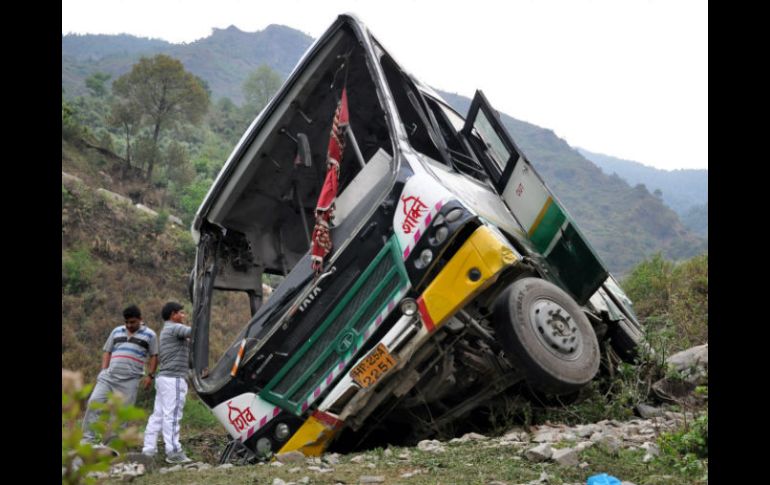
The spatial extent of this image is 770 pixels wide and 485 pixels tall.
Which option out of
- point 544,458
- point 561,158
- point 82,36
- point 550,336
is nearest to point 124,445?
point 544,458

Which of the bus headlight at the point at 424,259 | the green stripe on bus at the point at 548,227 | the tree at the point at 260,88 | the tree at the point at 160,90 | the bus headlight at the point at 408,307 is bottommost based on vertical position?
the bus headlight at the point at 408,307

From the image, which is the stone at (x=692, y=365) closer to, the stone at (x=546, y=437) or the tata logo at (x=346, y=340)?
the stone at (x=546, y=437)

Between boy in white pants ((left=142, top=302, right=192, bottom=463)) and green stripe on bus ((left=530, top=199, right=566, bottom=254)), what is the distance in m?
2.60

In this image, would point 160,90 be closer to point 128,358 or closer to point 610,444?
point 128,358

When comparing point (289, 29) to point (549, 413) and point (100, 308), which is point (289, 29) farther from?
point (549, 413)

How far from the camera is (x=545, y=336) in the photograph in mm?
3871

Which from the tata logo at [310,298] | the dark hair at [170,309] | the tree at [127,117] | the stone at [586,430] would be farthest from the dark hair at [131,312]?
the tree at [127,117]

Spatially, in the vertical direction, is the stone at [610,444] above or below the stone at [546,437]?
above

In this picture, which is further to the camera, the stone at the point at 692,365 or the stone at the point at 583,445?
the stone at the point at 692,365

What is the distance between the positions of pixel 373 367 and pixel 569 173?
74.3 metres

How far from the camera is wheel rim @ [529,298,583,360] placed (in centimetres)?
387

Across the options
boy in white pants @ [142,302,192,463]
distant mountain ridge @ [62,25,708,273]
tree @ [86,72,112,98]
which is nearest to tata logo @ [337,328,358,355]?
boy in white pants @ [142,302,192,463]

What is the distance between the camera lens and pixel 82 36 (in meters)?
132

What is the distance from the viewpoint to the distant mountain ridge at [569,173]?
55.9 m
